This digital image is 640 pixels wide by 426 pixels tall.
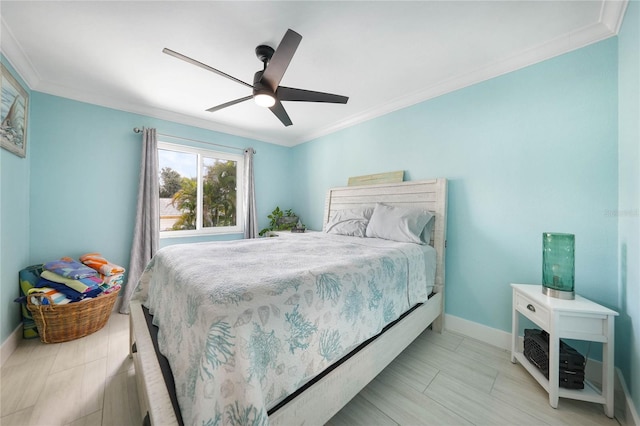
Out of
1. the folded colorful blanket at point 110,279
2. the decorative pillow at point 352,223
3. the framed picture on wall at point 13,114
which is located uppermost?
the framed picture on wall at point 13,114

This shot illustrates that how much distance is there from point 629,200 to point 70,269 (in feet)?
14.4

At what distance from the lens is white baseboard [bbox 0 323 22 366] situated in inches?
69.5

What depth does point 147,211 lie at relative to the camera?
115 inches

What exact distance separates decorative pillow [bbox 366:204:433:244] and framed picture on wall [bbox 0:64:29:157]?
3.26 meters

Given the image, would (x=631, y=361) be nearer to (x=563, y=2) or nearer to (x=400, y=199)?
(x=400, y=199)

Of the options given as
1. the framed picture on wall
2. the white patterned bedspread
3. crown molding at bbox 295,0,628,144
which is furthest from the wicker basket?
crown molding at bbox 295,0,628,144

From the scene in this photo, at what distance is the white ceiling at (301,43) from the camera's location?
151cm

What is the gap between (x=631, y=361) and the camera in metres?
1.33

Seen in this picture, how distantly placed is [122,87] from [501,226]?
411 centimetres

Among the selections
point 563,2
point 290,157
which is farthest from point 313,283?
point 290,157

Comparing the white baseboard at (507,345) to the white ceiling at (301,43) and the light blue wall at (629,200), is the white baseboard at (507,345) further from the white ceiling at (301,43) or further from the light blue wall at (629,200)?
the white ceiling at (301,43)

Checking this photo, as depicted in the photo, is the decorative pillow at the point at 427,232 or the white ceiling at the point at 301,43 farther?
the decorative pillow at the point at 427,232

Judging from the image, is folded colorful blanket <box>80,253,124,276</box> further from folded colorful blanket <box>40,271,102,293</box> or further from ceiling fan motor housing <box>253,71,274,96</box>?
ceiling fan motor housing <box>253,71,274,96</box>

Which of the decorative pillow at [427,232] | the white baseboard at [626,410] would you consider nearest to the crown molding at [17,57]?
the decorative pillow at [427,232]
